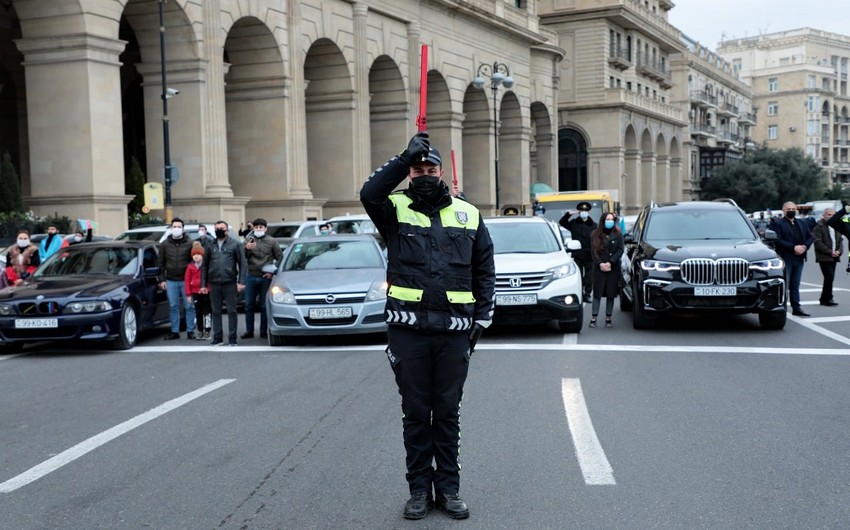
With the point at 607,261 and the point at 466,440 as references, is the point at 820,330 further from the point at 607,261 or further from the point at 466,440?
the point at 466,440

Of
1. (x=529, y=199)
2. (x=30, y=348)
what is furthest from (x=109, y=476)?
(x=529, y=199)

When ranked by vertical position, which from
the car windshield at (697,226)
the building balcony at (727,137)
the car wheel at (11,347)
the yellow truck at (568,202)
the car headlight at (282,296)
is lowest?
the car wheel at (11,347)

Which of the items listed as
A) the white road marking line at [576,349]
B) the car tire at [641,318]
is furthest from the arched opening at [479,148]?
the white road marking line at [576,349]

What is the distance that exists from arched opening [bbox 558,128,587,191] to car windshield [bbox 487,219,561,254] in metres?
61.4

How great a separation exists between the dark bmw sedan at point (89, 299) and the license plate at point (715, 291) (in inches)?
295

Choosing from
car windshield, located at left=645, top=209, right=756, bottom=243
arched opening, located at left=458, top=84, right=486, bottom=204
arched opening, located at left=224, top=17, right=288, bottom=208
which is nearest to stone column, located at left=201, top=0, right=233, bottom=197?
arched opening, located at left=224, top=17, right=288, bottom=208

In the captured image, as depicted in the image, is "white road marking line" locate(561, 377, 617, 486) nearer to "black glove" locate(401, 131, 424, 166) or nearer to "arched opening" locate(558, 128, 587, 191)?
"black glove" locate(401, 131, 424, 166)

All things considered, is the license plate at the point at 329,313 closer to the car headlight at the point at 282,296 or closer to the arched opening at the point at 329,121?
the car headlight at the point at 282,296

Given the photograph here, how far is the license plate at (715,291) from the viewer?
12.9 meters

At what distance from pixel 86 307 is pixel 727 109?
107678mm

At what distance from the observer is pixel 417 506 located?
16.8ft

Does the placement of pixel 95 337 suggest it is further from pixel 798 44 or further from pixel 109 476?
pixel 798 44

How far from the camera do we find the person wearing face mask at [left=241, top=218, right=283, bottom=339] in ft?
47.0

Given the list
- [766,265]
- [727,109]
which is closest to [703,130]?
[727,109]
